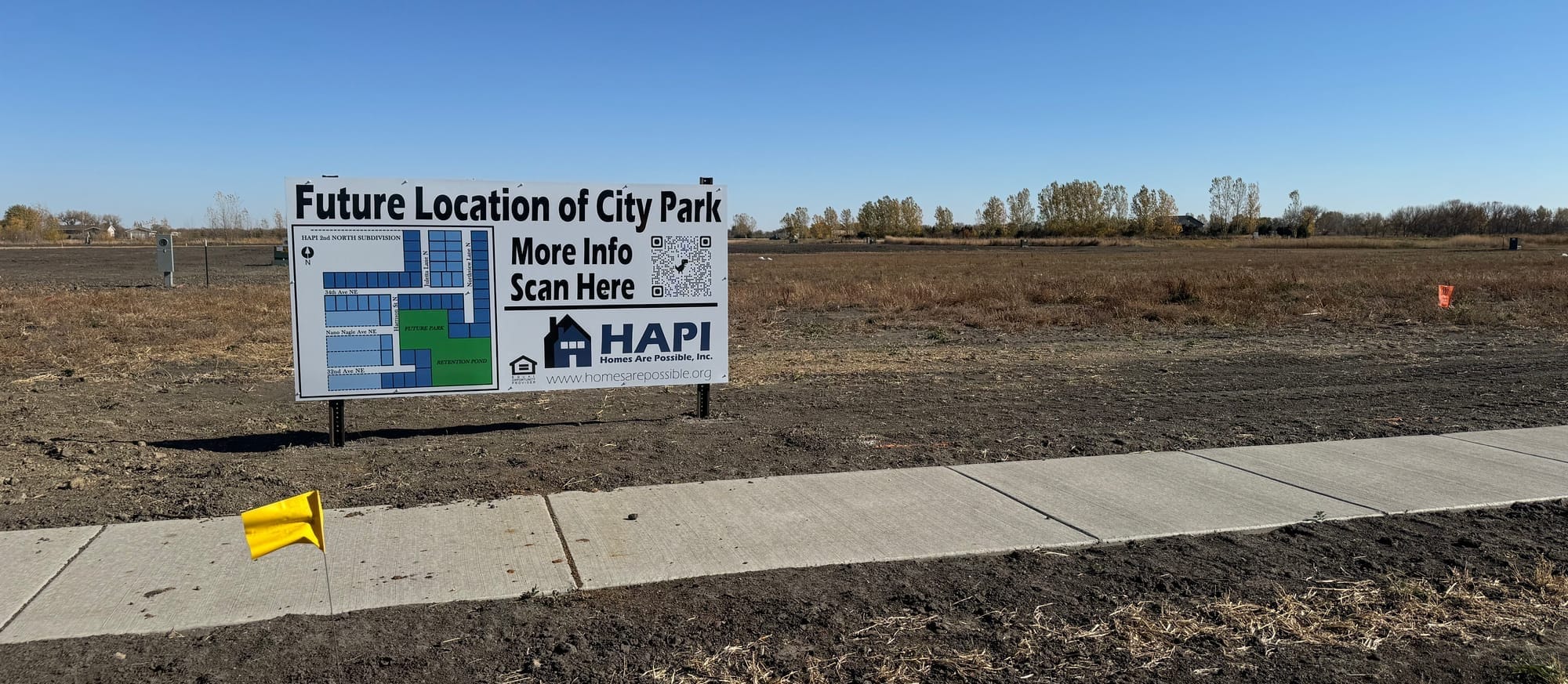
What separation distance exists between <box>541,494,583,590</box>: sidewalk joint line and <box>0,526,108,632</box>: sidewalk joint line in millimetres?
2107

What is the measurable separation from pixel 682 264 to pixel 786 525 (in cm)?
334

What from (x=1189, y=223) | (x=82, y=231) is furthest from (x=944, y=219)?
(x=82, y=231)

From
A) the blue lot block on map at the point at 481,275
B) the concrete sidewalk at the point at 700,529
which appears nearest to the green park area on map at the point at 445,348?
the blue lot block on map at the point at 481,275

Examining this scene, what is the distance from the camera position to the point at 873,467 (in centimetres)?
688

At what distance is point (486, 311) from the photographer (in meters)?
7.73

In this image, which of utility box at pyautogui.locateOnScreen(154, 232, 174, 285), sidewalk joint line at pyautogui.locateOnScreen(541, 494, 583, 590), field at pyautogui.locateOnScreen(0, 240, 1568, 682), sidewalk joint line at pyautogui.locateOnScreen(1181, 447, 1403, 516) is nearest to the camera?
field at pyautogui.locateOnScreen(0, 240, 1568, 682)

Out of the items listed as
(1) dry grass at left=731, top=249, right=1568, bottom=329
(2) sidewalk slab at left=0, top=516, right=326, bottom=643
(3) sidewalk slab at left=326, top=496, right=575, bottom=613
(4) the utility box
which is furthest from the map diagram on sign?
(4) the utility box

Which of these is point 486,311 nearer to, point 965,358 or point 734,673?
point 734,673

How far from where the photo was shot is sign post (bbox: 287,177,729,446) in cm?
732

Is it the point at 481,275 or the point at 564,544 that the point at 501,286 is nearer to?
the point at 481,275

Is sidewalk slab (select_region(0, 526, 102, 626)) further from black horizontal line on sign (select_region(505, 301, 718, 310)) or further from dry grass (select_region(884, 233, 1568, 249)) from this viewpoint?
dry grass (select_region(884, 233, 1568, 249))

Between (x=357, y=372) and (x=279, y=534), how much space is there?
3357 millimetres

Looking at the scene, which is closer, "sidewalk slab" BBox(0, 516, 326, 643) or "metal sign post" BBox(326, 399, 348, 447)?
"sidewalk slab" BBox(0, 516, 326, 643)

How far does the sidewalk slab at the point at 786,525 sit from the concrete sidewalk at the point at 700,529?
0.6 inches
